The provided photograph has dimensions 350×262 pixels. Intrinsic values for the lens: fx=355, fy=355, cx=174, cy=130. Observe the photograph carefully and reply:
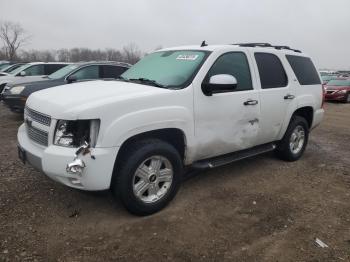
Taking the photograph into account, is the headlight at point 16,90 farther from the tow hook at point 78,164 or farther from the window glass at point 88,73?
the tow hook at point 78,164

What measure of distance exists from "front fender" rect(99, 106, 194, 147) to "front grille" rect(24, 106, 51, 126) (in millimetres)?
643

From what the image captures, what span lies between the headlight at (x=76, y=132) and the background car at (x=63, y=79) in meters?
5.33

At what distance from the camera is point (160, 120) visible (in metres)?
3.72

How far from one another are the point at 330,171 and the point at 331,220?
1.90 metres

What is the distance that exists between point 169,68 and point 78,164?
182cm

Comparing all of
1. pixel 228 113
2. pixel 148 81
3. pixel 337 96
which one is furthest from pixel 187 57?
pixel 337 96

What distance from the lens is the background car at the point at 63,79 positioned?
8.81 meters

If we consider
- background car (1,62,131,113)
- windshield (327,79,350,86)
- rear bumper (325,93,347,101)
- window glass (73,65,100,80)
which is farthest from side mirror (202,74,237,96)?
windshield (327,79,350,86)

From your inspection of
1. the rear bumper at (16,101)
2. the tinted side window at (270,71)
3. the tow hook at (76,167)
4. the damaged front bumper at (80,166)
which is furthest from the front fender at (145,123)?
the rear bumper at (16,101)

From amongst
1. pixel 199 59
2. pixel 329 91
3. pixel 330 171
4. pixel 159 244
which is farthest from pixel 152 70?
pixel 329 91

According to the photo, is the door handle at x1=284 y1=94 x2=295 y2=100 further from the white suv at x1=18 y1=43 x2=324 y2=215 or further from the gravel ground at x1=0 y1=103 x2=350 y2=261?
the gravel ground at x1=0 y1=103 x2=350 y2=261

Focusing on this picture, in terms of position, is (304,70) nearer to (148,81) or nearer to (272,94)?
(272,94)

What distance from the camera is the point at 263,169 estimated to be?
561cm

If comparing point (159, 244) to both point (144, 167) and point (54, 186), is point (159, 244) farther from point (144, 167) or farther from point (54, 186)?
point (54, 186)
